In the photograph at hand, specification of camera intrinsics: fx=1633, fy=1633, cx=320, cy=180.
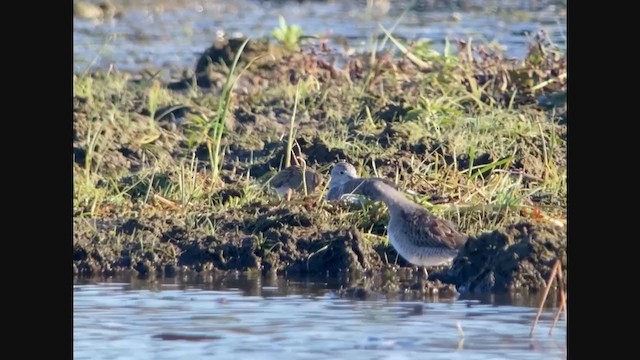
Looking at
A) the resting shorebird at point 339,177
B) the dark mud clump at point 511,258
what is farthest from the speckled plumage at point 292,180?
the dark mud clump at point 511,258

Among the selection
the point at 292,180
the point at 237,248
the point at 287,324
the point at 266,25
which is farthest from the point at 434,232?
the point at 266,25

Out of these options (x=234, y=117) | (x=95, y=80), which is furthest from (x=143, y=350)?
(x=95, y=80)

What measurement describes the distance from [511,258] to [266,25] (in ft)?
40.9

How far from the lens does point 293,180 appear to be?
10.9 m

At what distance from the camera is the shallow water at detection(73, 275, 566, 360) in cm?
761

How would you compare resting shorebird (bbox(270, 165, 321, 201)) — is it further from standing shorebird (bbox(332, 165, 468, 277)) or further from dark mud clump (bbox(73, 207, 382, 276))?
standing shorebird (bbox(332, 165, 468, 277))

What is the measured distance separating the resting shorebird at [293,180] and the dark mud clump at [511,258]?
1945mm

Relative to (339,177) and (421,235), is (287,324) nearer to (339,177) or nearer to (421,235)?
(421,235)

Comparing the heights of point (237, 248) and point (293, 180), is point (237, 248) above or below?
below

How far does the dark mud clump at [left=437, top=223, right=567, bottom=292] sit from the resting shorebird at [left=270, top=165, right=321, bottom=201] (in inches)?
76.6
